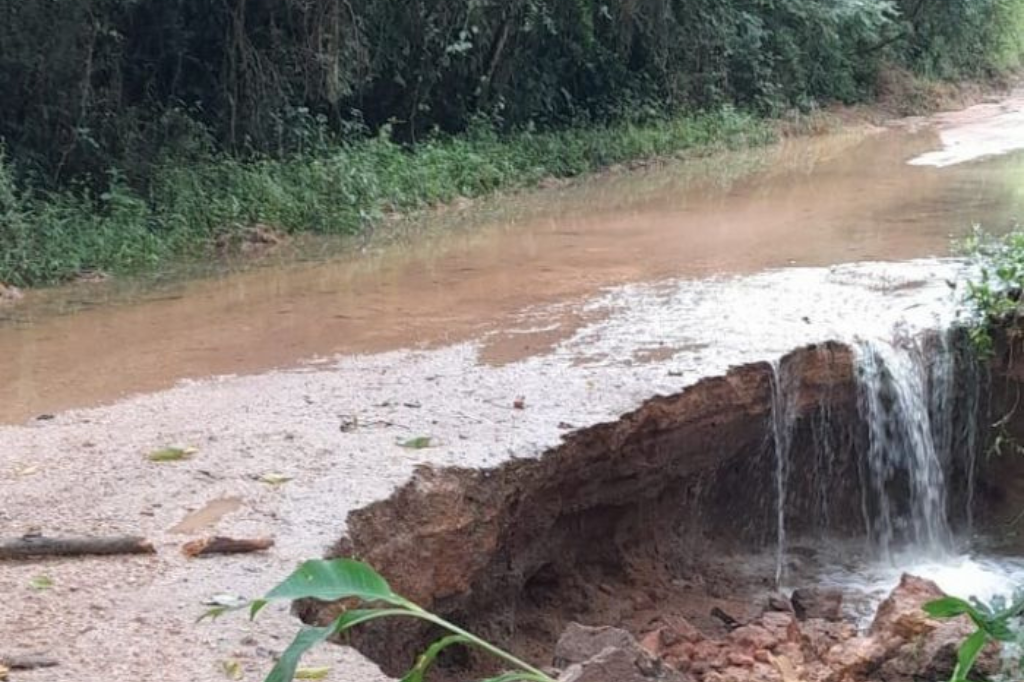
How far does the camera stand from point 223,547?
5016mm

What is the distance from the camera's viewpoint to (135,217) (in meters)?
13.1

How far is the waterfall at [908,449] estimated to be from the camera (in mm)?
8133

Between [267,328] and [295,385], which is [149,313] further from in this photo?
[295,385]

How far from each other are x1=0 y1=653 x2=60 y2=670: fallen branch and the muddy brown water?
136 inches

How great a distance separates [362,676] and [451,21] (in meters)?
14.9

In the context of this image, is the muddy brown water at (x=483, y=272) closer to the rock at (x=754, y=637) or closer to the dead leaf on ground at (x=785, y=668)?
the rock at (x=754, y=637)

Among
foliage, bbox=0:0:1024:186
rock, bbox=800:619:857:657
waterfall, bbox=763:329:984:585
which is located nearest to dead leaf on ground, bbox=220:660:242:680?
rock, bbox=800:619:857:657

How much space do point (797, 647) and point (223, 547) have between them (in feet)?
8.96

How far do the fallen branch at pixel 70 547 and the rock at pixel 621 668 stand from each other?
6.45ft

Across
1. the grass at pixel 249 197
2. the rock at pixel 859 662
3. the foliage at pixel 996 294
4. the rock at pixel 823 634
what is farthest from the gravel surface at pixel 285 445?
the grass at pixel 249 197

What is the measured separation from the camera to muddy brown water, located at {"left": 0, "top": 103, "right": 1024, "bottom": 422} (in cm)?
863

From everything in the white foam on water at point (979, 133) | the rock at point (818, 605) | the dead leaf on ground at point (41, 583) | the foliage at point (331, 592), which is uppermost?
the foliage at point (331, 592)

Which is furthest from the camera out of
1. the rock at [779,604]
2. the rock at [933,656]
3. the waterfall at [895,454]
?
the waterfall at [895,454]

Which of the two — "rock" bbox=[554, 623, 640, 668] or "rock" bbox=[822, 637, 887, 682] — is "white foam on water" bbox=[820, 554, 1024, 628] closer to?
"rock" bbox=[822, 637, 887, 682]
